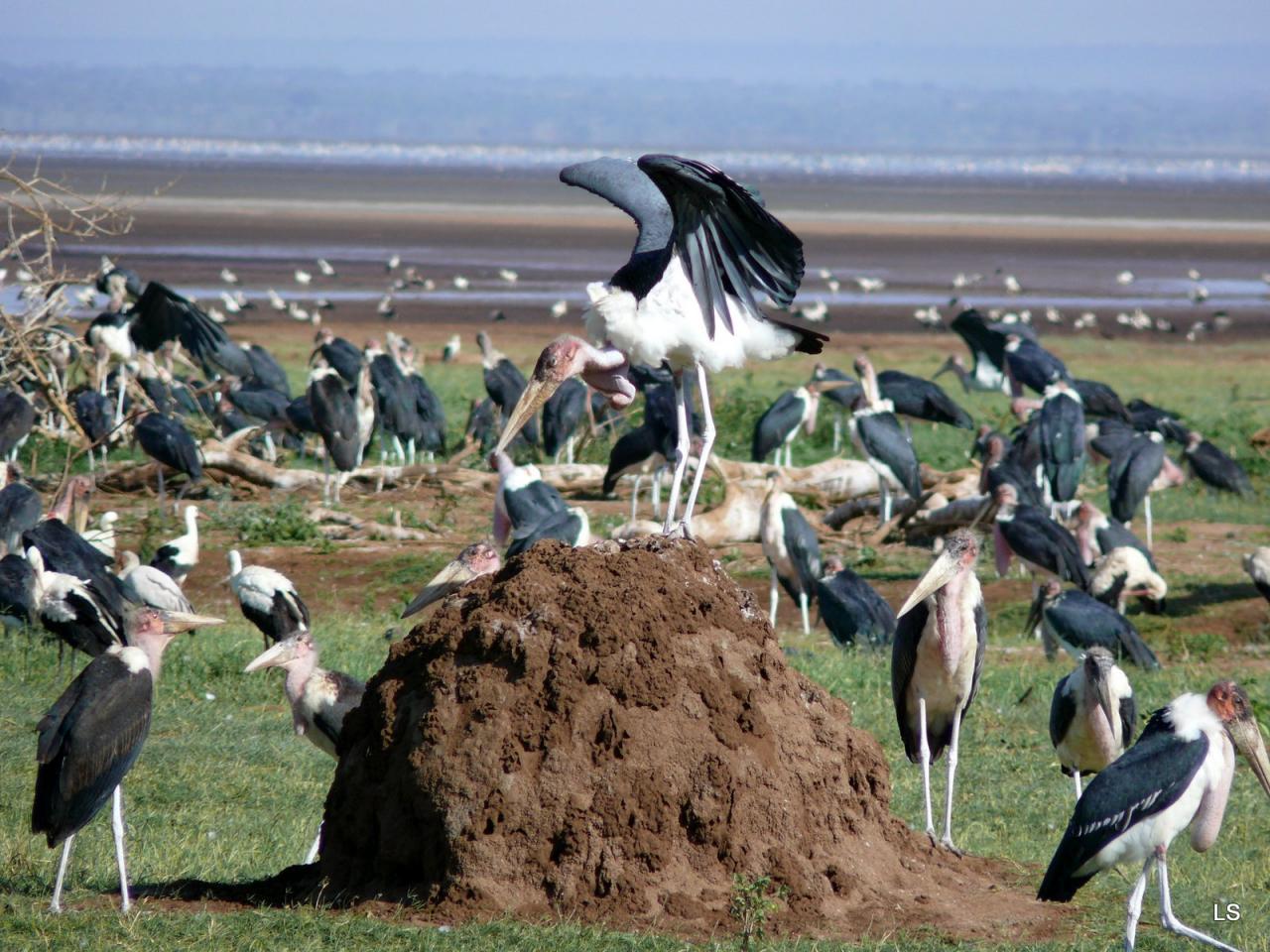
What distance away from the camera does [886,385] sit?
599 inches

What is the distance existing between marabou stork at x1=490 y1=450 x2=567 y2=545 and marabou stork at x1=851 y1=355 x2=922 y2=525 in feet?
9.70

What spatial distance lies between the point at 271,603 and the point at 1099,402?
8644 mm

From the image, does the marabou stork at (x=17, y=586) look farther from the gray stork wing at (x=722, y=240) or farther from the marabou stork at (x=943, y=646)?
the marabou stork at (x=943, y=646)

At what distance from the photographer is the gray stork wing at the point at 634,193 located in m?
6.36

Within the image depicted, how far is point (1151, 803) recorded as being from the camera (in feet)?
16.9

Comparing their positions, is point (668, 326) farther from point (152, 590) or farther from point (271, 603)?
point (152, 590)

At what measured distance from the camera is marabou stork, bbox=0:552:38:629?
8.59 meters

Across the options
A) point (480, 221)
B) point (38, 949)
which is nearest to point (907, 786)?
point (38, 949)

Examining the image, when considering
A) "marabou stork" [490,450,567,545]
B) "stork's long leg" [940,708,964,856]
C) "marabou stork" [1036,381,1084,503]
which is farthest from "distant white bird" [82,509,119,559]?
"marabou stork" [1036,381,1084,503]

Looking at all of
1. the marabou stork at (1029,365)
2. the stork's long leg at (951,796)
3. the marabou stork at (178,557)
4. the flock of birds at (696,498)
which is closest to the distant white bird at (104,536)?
the flock of birds at (696,498)

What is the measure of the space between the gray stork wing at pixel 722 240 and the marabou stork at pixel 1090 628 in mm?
3728

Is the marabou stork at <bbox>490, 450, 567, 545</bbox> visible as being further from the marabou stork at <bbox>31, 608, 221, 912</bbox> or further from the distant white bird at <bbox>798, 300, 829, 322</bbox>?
the distant white bird at <bbox>798, 300, 829, 322</bbox>

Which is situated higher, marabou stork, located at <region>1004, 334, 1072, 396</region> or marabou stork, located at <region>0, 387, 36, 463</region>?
marabou stork, located at <region>1004, 334, 1072, 396</region>

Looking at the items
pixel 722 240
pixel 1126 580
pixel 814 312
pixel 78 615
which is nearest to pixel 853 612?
pixel 1126 580
